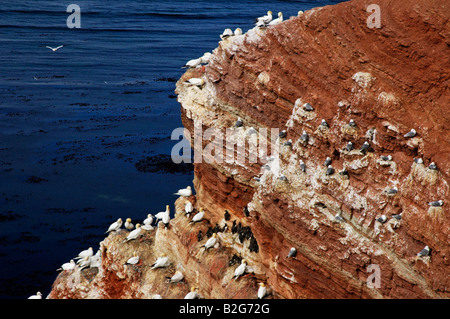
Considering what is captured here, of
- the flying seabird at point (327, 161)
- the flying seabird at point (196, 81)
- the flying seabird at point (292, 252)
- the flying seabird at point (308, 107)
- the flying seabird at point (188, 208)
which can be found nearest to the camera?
the flying seabird at point (327, 161)

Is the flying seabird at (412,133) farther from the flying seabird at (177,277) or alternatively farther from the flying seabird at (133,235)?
the flying seabird at (133,235)

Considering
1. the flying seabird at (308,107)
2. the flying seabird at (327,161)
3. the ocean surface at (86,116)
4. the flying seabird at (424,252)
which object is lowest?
the ocean surface at (86,116)

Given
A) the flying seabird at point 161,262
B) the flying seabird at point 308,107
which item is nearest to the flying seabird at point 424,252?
the flying seabird at point 308,107

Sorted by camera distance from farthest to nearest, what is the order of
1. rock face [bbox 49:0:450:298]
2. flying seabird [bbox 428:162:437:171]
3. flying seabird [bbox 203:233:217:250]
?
flying seabird [bbox 203:233:217:250] → rock face [bbox 49:0:450:298] → flying seabird [bbox 428:162:437:171]

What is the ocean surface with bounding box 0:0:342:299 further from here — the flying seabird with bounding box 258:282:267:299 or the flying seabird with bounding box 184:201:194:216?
the flying seabird with bounding box 258:282:267:299

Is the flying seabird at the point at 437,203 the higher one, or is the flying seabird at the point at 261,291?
the flying seabird at the point at 437,203

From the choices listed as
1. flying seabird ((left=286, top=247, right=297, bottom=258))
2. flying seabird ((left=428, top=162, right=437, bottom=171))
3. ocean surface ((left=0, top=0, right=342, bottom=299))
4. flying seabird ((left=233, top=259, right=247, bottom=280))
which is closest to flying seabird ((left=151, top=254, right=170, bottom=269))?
flying seabird ((left=233, top=259, right=247, bottom=280))

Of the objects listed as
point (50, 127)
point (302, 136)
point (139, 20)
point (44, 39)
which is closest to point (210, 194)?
point (302, 136)
